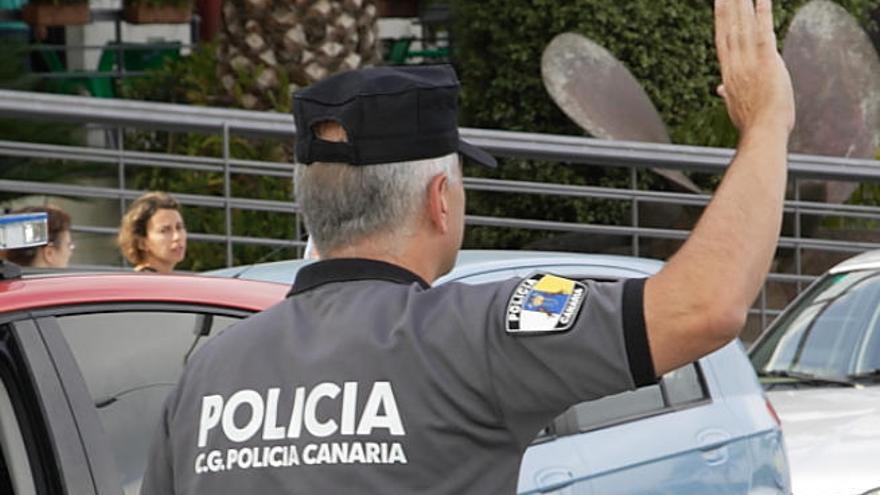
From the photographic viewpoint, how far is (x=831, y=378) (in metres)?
6.95

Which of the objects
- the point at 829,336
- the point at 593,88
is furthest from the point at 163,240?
the point at 593,88

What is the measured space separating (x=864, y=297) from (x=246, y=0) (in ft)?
19.6

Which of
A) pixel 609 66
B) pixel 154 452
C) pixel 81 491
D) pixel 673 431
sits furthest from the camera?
pixel 609 66

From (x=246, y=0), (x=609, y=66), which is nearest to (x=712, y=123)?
(x=609, y=66)

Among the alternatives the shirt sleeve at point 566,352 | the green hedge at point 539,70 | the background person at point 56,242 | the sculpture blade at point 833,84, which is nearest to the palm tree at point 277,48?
the green hedge at point 539,70

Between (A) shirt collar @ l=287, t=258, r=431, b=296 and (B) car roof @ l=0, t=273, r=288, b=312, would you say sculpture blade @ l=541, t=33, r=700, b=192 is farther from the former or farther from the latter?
(A) shirt collar @ l=287, t=258, r=431, b=296

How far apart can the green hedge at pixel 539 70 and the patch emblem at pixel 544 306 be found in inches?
396

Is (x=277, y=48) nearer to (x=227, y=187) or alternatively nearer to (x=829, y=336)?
(x=227, y=187)

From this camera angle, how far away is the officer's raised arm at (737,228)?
229 cm

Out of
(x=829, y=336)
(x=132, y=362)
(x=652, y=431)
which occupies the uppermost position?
(x=132, y=362)

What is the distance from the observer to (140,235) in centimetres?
775

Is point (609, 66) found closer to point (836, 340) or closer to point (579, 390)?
point (836, 340)

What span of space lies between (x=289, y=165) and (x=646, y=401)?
5.20 m

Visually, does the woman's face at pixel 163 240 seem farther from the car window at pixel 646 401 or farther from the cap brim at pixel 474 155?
the cap brim at pixel 474 155
